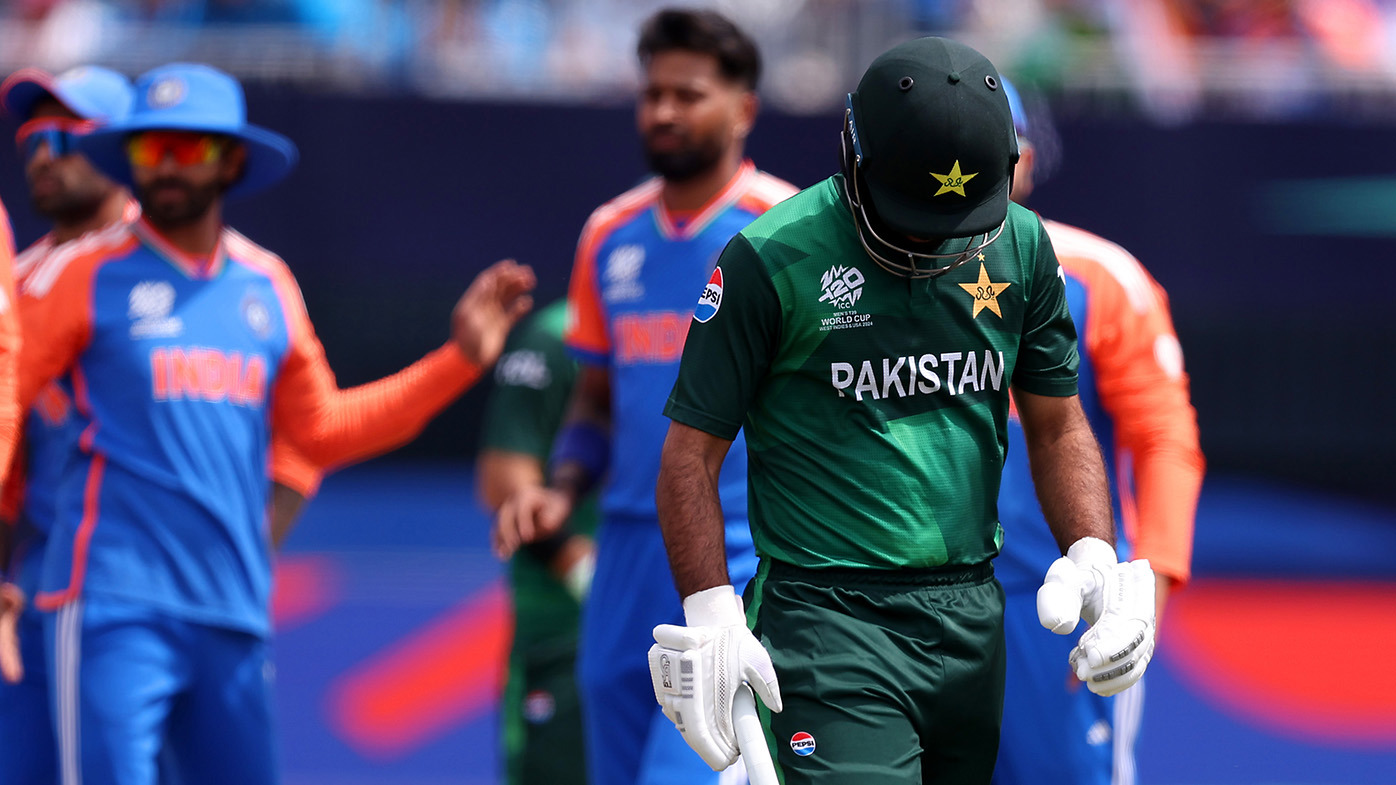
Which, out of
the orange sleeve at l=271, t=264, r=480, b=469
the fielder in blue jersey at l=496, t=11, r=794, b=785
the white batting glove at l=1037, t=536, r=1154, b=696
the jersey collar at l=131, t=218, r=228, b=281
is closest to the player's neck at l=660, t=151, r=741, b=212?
the fielder in blue jersey at l=496, t=11, r=794, b=785

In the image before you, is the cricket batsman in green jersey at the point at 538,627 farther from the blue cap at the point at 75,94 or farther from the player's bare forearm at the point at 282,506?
the blue cap at the point at 75,94

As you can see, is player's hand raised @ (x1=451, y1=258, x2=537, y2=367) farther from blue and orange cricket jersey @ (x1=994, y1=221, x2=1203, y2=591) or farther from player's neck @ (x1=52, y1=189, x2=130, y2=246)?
blue and orange cricket jersey @ (x1=994, y1=221, x2=1203, y2=591)

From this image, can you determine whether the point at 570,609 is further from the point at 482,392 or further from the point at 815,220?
the point at 482,392

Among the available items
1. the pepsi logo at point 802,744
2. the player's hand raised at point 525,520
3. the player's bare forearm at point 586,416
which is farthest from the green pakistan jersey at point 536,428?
the pepsi logo at point 802,744

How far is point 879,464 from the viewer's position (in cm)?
327

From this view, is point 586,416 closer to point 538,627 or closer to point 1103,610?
point 538,627

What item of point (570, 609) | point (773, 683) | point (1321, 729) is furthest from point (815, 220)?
point (1321, 729)

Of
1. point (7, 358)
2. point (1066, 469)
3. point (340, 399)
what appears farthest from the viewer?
point (340, 399)

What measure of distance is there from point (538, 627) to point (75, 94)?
236 centimetres

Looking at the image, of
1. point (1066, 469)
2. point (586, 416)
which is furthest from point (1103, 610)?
point (586, 416)

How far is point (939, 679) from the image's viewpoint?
10.6ft

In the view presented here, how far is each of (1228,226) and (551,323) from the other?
22.8 feet

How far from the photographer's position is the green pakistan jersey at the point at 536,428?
19.6ft

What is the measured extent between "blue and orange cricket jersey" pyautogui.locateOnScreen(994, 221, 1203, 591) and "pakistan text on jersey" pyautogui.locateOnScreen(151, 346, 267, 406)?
7.04 feet
